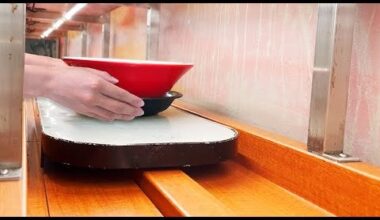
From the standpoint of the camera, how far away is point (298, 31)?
2.52 feet

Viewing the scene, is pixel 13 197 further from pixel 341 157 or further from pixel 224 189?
pixel 341 157

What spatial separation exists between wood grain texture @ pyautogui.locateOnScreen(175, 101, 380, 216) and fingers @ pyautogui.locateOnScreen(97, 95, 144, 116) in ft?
0.79

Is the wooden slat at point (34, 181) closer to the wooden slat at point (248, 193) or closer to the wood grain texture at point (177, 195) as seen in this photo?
the wood grain texture at point (177, 195)

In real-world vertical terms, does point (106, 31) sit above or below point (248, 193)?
above

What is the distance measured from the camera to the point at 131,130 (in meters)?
0.68

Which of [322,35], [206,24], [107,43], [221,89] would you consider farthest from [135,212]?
[107,43]

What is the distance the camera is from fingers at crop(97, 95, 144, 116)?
64 cm

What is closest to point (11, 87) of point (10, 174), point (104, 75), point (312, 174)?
point (10, 174)

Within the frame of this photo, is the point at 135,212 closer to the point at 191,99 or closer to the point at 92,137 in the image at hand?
the point at 92,137

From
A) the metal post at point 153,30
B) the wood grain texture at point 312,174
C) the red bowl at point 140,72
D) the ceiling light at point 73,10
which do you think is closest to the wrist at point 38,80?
the red bowl at point 140,72

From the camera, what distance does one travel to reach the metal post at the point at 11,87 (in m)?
0.47

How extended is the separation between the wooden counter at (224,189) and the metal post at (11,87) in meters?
0.07

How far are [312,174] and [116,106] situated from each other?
0.34 m

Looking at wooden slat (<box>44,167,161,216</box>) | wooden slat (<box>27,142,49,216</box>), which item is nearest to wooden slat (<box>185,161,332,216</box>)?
wooden slat (<box>44,167,161,216</box>)
